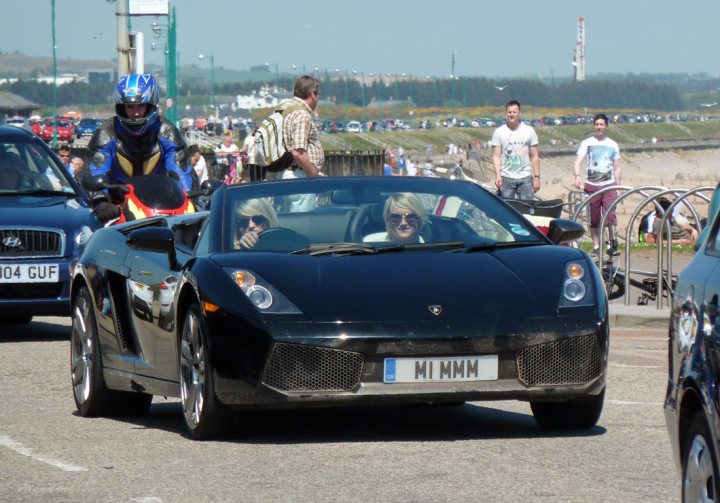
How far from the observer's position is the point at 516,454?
24.6 feet

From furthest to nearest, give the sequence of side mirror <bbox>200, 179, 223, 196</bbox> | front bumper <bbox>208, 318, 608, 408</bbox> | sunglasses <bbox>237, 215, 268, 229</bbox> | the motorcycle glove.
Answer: the motorcycle glove
side mirror <bbox>200, 179, 223, 196</bbox>
sunglasses <bbox>237, 215, 268, 229</bbox>
front bumper <bbox>208, 318, 608, 408</bbox>

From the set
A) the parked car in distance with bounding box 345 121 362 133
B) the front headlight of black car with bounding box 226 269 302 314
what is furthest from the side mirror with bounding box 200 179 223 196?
the parked car in distance with bounding box 345 121 362 133

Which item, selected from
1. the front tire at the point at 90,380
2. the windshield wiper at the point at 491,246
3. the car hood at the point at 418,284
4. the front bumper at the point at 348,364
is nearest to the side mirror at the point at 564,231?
the windshield wiper at the point at 491,246

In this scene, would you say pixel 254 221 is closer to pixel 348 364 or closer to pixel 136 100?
pixel 348 364

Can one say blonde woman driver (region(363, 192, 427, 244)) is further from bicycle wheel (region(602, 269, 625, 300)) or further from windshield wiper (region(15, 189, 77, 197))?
bicycle wheel (region(602, 269, 625, 300))

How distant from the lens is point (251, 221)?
868 centimetres

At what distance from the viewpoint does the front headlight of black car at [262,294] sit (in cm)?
773

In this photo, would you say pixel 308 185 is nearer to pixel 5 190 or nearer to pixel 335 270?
pixel 335 270

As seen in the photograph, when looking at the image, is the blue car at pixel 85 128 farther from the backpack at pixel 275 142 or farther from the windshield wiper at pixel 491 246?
the windshield wiper at pixel 491 246

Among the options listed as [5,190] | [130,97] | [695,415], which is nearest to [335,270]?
[695,415]

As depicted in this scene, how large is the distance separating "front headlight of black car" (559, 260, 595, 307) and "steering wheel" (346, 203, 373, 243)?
3.60 feet

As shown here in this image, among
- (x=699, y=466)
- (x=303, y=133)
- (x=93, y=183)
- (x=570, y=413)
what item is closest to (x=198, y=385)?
(x=570, y=413)

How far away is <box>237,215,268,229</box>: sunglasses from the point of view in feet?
28.4

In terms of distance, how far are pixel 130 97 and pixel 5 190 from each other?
1702 millimetres
